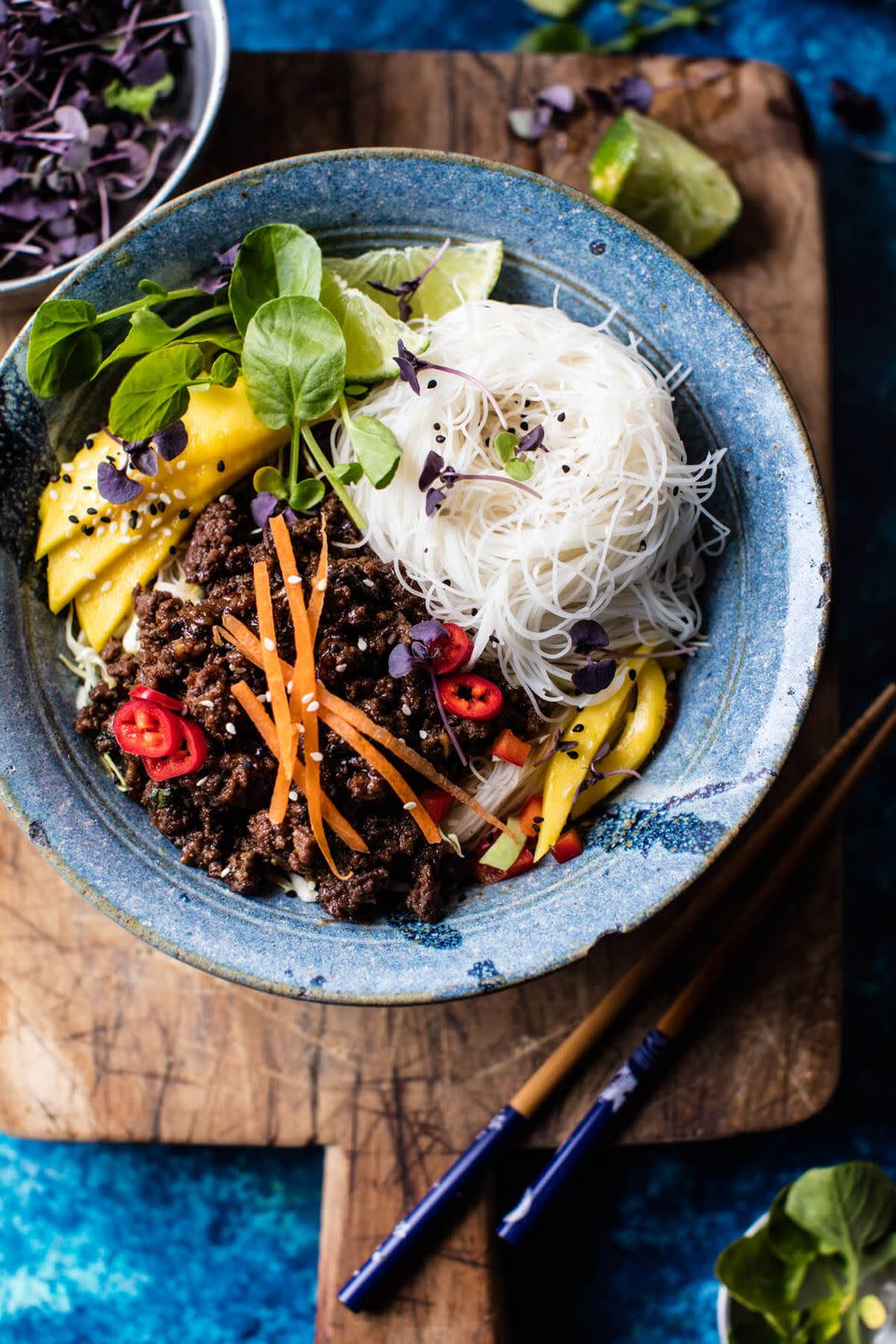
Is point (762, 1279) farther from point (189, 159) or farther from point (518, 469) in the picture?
point (189, 159)

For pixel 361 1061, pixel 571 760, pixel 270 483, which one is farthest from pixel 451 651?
pixel 361 1061

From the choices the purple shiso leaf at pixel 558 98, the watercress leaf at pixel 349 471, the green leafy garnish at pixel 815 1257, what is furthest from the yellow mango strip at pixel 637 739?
the purple shiso leaf at pixel 558 98

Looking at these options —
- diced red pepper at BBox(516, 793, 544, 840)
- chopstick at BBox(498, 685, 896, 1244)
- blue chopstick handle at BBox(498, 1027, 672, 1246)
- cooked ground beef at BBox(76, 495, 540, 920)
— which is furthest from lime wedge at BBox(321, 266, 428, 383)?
blue chopstick handle at BBox(498, 1027, 672, 1246)

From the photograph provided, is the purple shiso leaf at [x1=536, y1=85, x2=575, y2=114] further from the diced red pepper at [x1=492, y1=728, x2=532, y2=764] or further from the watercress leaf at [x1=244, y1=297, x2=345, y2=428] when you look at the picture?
the diced red pepper at [x1=492, y1=728, x2=532, y2=764]

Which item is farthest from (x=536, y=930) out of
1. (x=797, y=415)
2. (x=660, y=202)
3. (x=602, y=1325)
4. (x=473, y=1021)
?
(x=660, y=202)

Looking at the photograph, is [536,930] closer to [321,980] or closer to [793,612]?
[321,980]

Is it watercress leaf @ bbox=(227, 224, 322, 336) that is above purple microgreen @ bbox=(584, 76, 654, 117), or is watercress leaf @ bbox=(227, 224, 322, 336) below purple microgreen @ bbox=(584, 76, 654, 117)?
below
